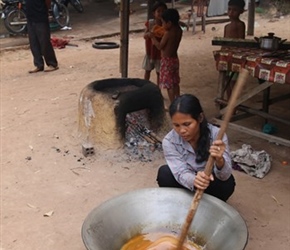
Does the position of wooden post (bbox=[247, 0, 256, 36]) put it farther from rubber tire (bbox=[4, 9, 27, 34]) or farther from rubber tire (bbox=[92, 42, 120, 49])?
rubber tire (bbox=[4, 9, 27, 34])

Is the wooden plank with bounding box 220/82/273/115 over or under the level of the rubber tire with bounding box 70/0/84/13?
under

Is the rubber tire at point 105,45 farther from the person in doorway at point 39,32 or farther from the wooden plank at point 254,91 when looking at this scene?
the wooden plank at point 254,91

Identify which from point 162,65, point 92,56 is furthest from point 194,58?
point 162,65

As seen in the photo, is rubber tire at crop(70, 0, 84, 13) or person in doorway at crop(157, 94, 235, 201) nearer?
person in doorway at crop(157, 94, 235, 201)

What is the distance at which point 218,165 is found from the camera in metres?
2.73

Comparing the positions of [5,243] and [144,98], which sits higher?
[144,98]

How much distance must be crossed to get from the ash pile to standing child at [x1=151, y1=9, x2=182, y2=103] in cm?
89

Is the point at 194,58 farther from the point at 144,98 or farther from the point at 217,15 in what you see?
the point at 217,15

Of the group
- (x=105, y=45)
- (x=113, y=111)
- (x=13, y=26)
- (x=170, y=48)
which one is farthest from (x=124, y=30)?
(x=13, y=26)

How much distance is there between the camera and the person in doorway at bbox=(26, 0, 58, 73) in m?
7.79

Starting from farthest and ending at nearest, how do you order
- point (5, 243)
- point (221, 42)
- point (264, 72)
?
point (221, 42)
point (264, 72)
point (5, 243)

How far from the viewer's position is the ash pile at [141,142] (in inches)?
176

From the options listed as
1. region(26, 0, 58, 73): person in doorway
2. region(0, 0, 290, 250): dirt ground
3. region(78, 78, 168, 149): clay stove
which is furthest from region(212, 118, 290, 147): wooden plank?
region(26, 0, 58, 73): person in doorway

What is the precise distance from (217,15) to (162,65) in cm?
918
